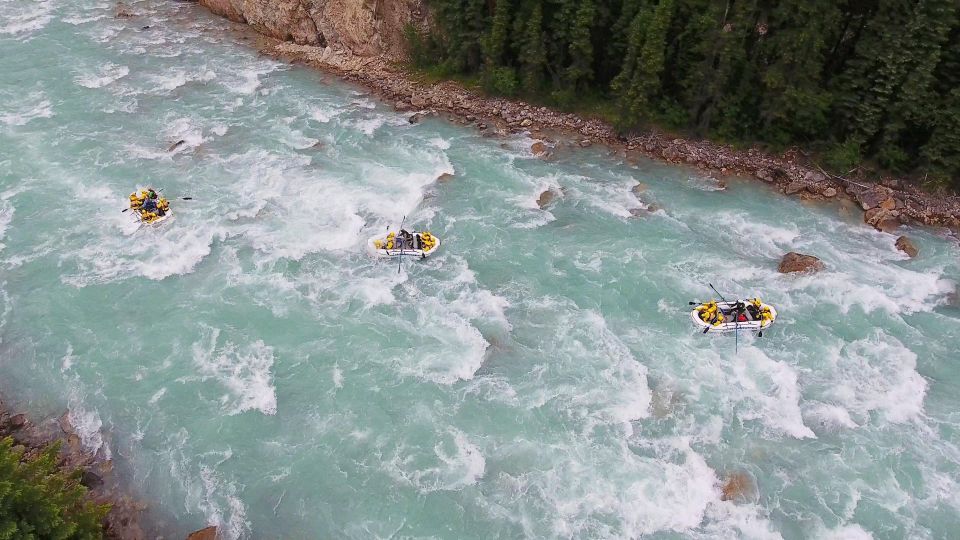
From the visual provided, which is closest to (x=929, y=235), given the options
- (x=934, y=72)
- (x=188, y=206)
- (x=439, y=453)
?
(x=934, y=72)

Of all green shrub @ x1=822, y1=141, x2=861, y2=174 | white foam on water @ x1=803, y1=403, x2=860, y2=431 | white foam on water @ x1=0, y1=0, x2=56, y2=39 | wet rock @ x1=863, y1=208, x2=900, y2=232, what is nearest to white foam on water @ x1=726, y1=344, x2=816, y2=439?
white foam on water @ x1=803, y1=403, x2=860, y2=431

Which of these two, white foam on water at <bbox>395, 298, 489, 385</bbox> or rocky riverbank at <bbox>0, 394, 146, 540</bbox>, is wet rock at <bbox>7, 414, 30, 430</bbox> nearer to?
rocky riverbank at <bbox>0, 394, 146, 540</bbox>

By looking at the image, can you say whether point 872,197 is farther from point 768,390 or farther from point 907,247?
point 768,390

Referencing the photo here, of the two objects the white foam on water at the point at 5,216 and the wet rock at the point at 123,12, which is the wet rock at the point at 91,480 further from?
the wet rock at the point at 123,12

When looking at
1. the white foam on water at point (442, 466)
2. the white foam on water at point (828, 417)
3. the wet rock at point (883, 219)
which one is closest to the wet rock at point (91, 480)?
the white foam on water at point (442, 466)

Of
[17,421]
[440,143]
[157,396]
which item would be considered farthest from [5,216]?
[440,143]
